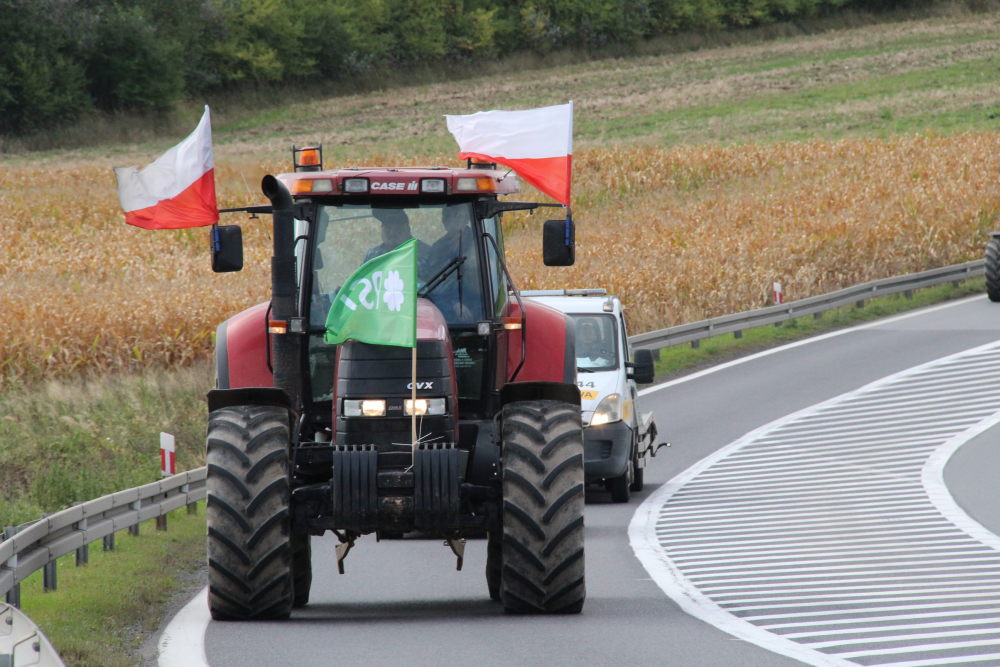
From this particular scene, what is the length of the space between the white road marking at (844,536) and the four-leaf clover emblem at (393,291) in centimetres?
279

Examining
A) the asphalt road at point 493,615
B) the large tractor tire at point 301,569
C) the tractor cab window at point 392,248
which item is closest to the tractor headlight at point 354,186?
the tractor cab window at point 392,248

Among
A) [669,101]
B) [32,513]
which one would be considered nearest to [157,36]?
[669,101]

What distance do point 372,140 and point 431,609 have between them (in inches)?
2061

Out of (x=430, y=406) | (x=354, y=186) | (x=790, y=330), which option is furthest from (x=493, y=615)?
(x=790, y=330)

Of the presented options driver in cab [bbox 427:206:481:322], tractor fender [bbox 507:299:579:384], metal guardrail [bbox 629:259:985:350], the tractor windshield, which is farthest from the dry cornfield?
driver in cab [bbox 427:206:481:322]

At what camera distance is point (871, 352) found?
2427 centimetres

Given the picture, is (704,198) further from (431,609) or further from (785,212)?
(431,609)

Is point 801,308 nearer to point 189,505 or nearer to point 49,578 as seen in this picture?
point 189,505

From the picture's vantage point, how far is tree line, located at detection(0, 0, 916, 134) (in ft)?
219

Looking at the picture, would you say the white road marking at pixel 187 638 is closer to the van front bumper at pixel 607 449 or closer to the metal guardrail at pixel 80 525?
the metal guardrail at pixel 80 525

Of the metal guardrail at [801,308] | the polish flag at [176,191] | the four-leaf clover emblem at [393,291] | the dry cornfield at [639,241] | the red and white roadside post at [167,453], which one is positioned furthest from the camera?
the metal guardrail at [801,308]

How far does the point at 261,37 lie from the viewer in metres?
80.4

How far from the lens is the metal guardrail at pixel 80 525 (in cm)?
869

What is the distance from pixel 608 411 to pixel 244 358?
5.92 m
